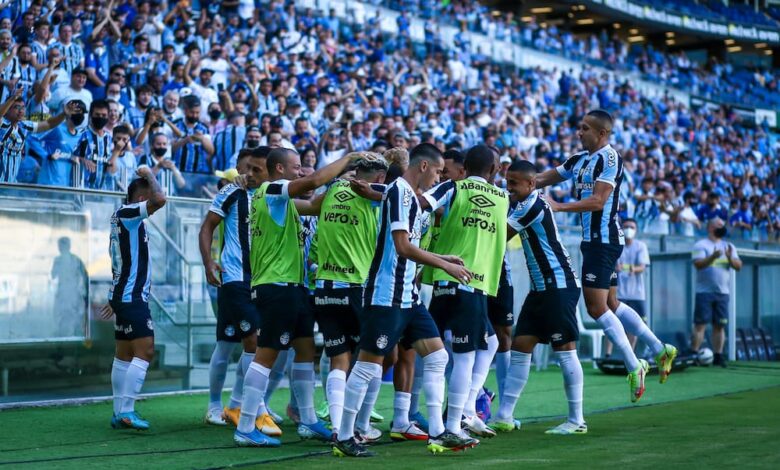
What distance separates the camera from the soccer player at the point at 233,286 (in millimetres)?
9438

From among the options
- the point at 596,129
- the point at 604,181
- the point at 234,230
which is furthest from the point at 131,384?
the point at 596,129

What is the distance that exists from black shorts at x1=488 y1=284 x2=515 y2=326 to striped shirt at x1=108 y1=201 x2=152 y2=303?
3.03m

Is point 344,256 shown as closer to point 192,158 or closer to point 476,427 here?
point 476,427

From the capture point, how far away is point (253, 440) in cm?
818

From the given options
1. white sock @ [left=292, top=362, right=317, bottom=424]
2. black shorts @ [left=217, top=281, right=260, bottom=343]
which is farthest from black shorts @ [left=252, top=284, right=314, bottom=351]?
black shorts @ [left=217, top=281, right=260, bottom=343]

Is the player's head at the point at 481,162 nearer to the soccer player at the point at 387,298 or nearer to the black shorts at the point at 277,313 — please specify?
the soccer player at the point at 387,298

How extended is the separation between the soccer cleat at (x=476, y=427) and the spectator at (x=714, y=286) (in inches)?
343

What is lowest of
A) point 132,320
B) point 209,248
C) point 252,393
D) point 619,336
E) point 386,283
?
point 252,393

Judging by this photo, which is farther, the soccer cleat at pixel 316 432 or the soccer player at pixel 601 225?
the soccer player at pixel 601 225

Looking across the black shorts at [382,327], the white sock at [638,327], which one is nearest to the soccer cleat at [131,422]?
the black shorts at [382,327]

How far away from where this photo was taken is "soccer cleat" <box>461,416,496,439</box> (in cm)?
891

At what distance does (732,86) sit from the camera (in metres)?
50.3

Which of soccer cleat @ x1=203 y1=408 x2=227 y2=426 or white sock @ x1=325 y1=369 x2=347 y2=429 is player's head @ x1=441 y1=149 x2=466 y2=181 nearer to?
white sock @ x1=325 y1=369 x2=347 y2=429

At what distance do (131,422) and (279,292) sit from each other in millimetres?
2024
